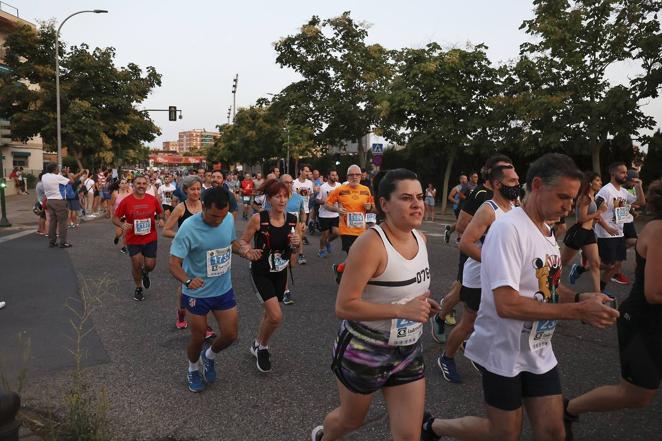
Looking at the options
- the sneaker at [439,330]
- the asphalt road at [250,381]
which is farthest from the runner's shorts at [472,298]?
the sneaker at [439,330]

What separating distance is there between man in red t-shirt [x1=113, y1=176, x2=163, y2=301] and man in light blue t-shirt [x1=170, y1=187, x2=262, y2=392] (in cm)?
334

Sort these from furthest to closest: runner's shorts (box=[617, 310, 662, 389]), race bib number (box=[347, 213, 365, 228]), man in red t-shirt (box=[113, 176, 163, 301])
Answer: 1. race bib number (box=[347, 213, 365, 228])
2. man in red t-shirt (box=[113, 176, 163, 301])
3. runner's shorts (box=[617, 310, 662, 389])

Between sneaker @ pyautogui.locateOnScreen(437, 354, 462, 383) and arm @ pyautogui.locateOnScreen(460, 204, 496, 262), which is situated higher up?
arm @ pyautogui.locateOnScreen(460, 204, 496, 262)

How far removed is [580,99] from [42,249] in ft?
58.7

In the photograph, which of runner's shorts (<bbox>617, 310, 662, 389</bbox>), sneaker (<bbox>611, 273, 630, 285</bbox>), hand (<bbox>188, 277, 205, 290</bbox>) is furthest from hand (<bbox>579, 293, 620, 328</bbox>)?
sneaker (<bbox>611, 273, 630, 285</bbox>)

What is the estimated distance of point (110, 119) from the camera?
105 ft

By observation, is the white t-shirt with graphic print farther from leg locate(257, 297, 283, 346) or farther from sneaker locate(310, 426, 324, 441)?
leg locate(257, 297, 283, 346)

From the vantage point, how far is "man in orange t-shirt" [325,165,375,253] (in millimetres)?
8188

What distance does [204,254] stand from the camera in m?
4.38

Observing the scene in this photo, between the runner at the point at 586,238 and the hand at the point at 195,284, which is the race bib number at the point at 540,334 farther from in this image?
the runner at the point at 586,238

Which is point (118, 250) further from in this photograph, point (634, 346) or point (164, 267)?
point (634, 346)

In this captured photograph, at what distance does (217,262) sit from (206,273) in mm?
133

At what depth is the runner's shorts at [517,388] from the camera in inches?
101

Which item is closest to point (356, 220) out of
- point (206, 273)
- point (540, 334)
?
point (206, 273)
